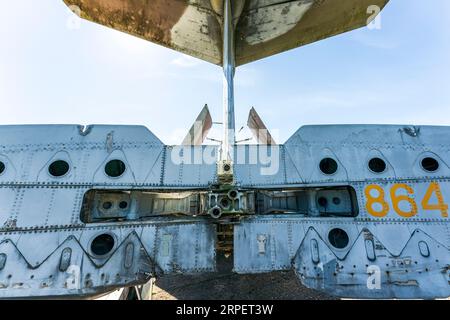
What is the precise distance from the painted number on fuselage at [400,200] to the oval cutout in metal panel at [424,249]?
540mm

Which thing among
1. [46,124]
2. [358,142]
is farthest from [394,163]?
[46,124]

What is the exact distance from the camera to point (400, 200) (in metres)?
5.34

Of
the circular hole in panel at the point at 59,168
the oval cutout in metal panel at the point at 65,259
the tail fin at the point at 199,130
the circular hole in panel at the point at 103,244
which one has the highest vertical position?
the tail fin at the point at 199,130

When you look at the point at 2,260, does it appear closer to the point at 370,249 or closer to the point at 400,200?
the point at 370,249

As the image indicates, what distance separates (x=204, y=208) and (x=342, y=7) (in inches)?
Result: 296

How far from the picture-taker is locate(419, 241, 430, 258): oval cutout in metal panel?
16.2ft

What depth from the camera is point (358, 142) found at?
5.90 metres

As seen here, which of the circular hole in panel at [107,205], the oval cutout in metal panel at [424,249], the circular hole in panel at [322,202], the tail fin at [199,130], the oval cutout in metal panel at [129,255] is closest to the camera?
the oval cutout in metal panel at [129,255]

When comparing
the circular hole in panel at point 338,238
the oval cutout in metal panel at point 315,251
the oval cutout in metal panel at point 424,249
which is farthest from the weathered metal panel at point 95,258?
the oval cutout in metal panel at point 424,249

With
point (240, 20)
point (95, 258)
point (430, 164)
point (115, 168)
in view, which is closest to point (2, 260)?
point (95, 258)

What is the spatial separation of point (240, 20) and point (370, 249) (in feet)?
23.6

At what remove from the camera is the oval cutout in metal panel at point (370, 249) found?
16.2 feet

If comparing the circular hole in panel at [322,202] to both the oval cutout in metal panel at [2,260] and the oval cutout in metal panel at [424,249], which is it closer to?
the oval cutout in metal panel at [424,249]

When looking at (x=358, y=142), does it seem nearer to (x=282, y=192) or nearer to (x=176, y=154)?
(x=282, y=192)
